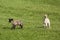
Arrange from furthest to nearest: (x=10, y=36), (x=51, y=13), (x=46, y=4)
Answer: (x=46, y=4)
(x=51, y=13)
(x=10, y=36)

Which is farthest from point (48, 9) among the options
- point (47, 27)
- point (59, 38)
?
point (59, 38)

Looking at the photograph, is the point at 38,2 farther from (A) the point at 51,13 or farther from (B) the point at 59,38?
(B) the point at 59,38

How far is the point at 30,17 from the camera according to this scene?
131 ft

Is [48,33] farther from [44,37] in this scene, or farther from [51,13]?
[51,13]

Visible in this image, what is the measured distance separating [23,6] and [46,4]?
6.13 m

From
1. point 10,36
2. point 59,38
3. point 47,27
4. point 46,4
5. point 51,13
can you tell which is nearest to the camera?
point 10,36

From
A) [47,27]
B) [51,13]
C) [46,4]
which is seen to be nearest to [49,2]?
[46,4]

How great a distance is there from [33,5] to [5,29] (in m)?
23.8

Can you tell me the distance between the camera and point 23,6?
48.5 meters

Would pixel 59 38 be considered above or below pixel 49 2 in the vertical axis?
below

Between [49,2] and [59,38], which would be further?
[49,2]

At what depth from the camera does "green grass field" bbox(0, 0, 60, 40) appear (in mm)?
25719

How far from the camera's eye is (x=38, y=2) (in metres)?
53.3

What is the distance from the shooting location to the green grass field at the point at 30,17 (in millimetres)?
25719
